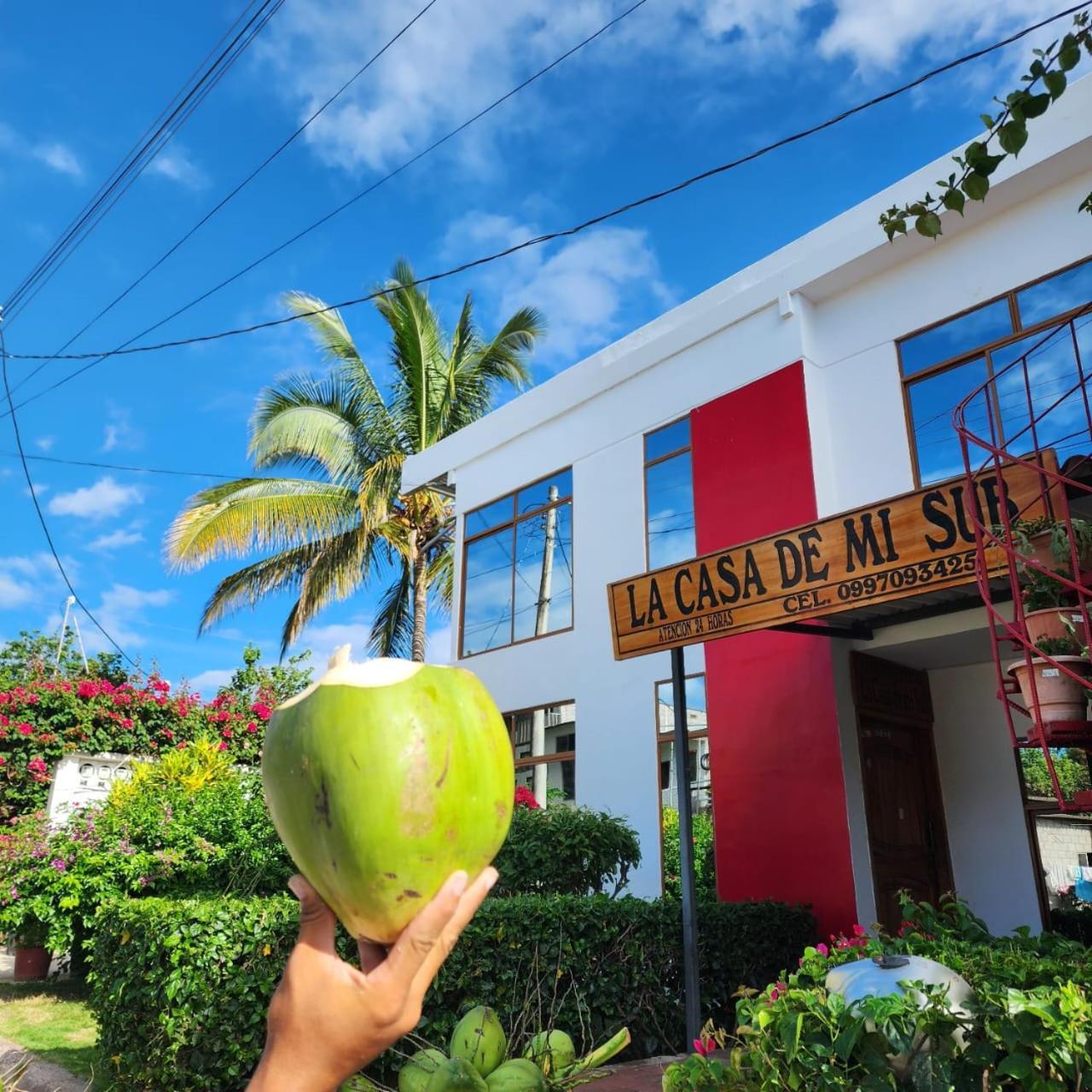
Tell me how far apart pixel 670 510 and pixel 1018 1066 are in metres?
7.31

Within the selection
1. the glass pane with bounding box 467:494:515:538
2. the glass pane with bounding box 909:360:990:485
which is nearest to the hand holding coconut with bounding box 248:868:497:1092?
the glass pane with bounding box 909:360:990:485

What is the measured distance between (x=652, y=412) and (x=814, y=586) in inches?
213

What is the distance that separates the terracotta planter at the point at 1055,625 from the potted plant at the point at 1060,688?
0.02 metres

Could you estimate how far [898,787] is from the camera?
7.18 meters

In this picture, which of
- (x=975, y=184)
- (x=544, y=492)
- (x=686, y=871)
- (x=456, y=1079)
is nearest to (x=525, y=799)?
(x=544, y=492)

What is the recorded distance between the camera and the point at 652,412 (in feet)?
32.1

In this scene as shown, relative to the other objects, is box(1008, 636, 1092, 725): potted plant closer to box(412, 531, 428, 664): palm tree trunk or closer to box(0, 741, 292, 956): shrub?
box(0, 741, 292, 956): shrub

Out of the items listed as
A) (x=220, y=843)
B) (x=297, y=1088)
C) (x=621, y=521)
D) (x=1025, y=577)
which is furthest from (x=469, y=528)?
(x=297, y=1088)

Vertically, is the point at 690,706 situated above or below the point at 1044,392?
below

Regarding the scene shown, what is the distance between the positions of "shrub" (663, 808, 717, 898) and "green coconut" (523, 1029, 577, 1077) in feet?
14.2

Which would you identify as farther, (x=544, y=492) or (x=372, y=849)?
(x=544, y=492)

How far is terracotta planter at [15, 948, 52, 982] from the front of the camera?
9094 mm

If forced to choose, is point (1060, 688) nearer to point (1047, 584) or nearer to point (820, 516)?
point (1047, 584)

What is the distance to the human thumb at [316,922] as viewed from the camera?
1.10 m
